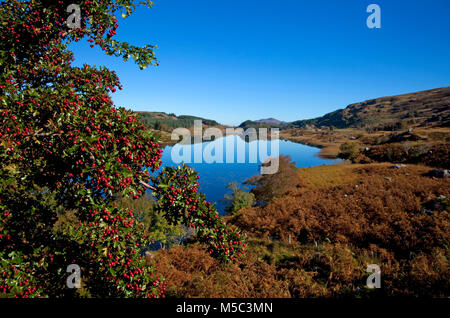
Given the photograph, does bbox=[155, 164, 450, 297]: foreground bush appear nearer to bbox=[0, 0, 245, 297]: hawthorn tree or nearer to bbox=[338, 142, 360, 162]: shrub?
Answer: bbox=[0, 0, 245, 297]: hawthorn tree

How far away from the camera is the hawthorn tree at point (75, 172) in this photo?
296 centimetres

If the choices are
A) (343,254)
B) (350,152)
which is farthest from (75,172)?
(350,152)

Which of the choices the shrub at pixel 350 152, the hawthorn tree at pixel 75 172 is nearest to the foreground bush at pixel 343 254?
the hawthorn tree at pixel 75 172

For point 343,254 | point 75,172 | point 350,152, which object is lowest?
point 343,254

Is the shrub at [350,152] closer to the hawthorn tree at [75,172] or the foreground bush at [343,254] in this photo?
the foreground bush at [343,254]

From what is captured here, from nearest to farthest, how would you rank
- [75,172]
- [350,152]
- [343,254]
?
1. [75,172]
2. [343,254]
3. [350,152]

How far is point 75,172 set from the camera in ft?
9.75

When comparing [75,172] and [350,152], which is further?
[350,152]

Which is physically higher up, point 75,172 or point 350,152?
point 350,152

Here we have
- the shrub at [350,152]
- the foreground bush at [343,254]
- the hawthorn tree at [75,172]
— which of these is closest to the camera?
the hawthorn tree at [75,172]

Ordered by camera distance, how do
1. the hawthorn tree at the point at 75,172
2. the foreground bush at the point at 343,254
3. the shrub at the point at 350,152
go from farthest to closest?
1. the shrub at the point at 350,152
2. the foreground bush at the point at 343,254
3. the hawthorn tree at the point at 75,172

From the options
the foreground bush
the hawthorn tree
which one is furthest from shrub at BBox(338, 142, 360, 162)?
the hawthorn tree

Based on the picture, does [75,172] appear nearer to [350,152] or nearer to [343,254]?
[343,254]

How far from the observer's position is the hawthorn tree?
2.96m
